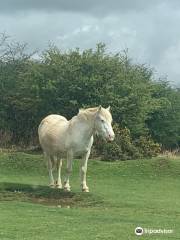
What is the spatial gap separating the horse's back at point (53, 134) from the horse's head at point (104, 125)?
1.28 meters

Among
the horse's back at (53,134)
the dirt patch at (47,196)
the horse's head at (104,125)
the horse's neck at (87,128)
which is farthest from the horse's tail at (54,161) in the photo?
the horse's head at (104,125)

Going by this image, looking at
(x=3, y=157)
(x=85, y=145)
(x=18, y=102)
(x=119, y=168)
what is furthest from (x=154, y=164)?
(x=18, y=102)

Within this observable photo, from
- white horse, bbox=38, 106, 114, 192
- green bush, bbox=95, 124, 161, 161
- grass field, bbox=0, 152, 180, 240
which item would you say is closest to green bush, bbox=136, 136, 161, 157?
green bush, bbox=95, 124, 161, 161

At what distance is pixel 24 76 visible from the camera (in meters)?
34.7

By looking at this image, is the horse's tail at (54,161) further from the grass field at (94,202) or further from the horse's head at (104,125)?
the horse's head at (104,125)

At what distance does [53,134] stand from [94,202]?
123 inches

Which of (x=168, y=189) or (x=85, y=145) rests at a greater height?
(x=85, y=145)

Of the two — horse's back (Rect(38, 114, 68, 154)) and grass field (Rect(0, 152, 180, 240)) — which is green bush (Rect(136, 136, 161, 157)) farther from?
horse's back (Rect(38, 114, 68, 154))

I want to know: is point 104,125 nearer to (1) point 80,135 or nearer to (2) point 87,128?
(2) point 87,128

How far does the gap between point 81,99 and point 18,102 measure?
13.1ft

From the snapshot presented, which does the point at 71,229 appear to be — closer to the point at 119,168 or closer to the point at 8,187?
the point at 8,187

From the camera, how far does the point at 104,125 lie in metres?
15.8

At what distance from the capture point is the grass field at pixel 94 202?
10.7m

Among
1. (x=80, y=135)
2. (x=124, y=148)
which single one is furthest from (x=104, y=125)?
(x=124, y=148)
